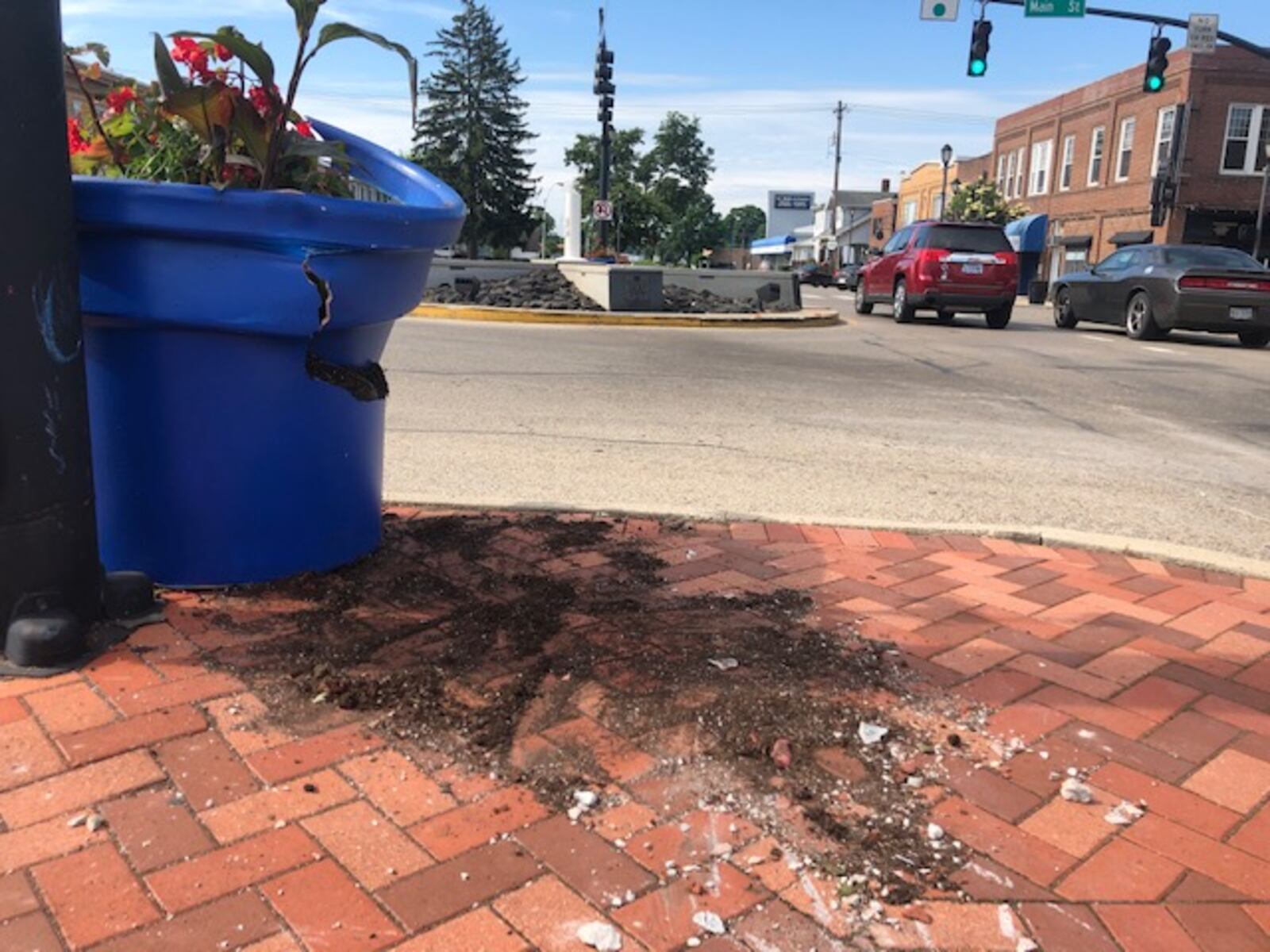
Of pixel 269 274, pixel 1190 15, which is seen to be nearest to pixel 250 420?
pixel 269 274

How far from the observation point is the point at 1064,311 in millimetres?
18531

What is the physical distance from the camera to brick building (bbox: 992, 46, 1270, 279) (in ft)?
107

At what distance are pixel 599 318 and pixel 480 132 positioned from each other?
53.6 meters

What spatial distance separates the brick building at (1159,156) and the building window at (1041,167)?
26 cm

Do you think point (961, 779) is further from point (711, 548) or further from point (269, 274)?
point (269, 274)

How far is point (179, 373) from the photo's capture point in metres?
2.86

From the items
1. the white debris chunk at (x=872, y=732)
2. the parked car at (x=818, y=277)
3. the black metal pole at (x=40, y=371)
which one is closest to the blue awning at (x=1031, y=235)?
the parked car at (x=818, y=277)

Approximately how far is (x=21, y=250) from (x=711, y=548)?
2.43m

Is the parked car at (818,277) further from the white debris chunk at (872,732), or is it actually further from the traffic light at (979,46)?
the white debris chunk at (872,732)

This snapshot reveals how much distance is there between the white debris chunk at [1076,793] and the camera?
7.30ft

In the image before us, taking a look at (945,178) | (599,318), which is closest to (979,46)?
(599,318)

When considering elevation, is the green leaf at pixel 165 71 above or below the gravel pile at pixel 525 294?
above

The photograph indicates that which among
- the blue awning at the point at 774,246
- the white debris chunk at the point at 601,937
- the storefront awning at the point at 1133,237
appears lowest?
the white debris chunk at the point at 601,937

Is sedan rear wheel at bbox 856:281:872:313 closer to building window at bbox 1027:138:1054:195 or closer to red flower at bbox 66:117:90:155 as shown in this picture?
red flower at bbox 66:117:90:155
